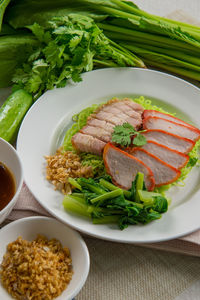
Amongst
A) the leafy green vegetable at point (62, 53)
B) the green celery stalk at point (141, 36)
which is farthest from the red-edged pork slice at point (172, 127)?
the green celery stalk at point (141, 36)

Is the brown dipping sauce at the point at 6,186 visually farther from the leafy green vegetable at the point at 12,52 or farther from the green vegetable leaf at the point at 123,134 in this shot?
the leafy green vegetable at the point at 12,52

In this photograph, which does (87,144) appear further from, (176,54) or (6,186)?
(176,54)

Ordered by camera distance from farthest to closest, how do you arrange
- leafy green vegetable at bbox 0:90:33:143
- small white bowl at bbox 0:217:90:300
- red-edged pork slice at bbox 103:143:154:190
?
leafy green vegetable at bbox 0:90:33:143
red-edged pork slice at bbox 103:143:154:190
small white bowl at bbox 0:217:90:300

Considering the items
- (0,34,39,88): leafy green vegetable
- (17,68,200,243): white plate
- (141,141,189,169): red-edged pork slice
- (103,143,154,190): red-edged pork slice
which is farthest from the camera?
(0,34,39,88): leafy green vegetable

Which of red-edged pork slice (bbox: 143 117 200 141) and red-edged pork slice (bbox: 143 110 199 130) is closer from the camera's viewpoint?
red-edged pork slice (bbox: 143 117 200 141)

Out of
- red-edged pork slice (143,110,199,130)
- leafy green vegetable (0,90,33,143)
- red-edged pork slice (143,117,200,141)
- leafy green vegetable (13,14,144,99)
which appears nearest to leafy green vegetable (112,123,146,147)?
red-edged pork slice (143,117,200,141)

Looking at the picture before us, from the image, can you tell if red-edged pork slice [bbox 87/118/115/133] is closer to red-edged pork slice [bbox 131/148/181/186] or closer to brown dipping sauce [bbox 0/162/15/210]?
red-edged pork slice [bbox 131/148/181/186]

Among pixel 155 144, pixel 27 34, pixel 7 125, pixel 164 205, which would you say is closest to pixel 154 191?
pixel 164 205

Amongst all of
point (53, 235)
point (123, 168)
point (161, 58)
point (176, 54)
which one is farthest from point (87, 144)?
point (176, 54)
